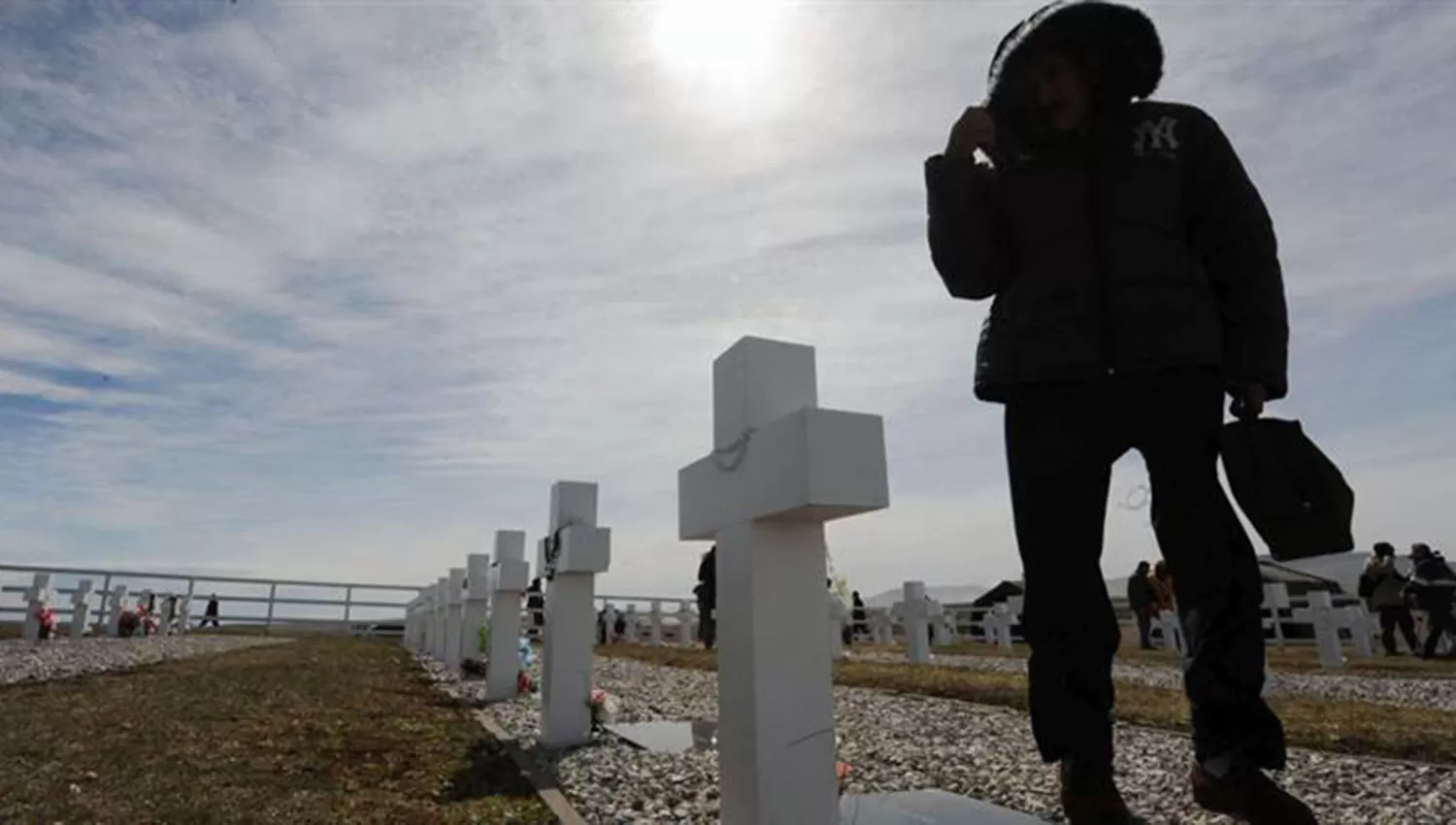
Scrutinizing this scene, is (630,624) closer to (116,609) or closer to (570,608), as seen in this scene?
(116,609)

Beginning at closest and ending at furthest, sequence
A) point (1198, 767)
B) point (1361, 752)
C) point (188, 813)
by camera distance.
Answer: point (1198, 767) < point (188, 813) < point (1361, 752)

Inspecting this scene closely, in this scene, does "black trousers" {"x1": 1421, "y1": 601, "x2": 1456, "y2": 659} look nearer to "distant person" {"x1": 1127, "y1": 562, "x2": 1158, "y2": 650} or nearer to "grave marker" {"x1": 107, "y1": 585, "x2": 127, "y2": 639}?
"distant person" {"x1": 1127, "y1": 562, "x2": 1158, "y2": 650}

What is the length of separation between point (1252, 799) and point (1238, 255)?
1.10 metres

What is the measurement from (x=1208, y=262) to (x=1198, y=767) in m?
1.08

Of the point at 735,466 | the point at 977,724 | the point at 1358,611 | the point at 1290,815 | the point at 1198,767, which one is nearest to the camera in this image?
the point at 1290,815

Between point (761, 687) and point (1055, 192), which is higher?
point (1055, 192)

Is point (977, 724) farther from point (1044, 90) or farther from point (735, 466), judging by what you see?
point (1044, 90)

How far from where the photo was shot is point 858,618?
21.8 meters

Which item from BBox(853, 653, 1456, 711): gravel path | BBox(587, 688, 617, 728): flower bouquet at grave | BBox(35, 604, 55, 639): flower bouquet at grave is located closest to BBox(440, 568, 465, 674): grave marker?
BBox(587, 688, 617, 728): flower bouquet at grave

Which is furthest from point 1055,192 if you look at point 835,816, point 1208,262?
point 835,816

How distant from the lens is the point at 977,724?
4965mm

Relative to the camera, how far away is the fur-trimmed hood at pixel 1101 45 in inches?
79.7

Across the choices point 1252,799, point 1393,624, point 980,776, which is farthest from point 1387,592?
point 1252,799

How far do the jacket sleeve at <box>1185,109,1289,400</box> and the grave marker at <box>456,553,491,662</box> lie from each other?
7.53 m
